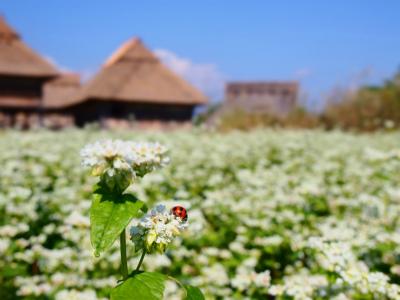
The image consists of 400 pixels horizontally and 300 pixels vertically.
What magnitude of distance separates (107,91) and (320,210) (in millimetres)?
23649

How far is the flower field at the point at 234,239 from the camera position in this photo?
9.43 feet

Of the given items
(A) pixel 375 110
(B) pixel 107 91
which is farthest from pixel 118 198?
(B) pixel 107 91

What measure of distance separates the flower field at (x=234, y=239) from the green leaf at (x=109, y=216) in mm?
1078

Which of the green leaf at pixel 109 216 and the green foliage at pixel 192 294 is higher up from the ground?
the green leaf at pixel 109 216

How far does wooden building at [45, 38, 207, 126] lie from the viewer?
28.2m

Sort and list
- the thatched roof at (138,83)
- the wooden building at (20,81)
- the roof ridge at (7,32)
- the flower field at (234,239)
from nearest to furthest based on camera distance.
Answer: the flower field at (234,239) → the thatched roof at (138,83) → the wooden building at (20,81) → the roof ridge at (7,32)

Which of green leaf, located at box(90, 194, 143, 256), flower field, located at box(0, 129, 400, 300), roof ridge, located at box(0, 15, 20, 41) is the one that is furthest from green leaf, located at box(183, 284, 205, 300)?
roof ridge, located at box(0, 15, 20, 41)

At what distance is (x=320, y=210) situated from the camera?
5.38 meters

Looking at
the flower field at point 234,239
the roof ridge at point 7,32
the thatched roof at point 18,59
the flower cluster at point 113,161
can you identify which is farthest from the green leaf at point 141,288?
the roof ridge at point 7,32

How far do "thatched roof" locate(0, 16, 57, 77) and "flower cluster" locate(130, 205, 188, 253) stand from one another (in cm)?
2901

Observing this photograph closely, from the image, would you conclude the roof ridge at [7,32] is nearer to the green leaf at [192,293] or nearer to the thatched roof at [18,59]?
the thatched roof at [18,59]

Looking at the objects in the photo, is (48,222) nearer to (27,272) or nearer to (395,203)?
(27,272)

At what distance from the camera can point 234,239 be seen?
14.7 ft

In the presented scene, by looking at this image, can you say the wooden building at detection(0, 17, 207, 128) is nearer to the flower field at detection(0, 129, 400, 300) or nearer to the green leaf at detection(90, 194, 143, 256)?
the flower field at detection(0, 129, 400, 300)
